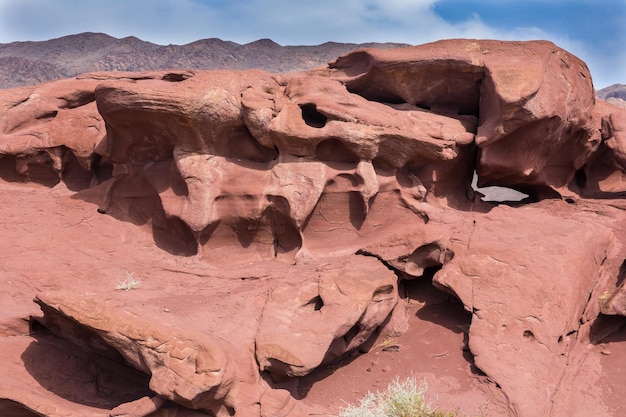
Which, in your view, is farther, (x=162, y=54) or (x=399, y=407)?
(x=162, y=54)

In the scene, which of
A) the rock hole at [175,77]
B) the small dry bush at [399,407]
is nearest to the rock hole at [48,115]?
the rock hole at [175,77]

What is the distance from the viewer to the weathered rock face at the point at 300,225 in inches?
215

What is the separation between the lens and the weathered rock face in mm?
5465

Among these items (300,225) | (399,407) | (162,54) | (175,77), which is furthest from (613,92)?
(399,407)

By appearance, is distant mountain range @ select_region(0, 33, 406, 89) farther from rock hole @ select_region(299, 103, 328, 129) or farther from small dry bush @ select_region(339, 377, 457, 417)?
small dry bush @ select_region(339, 377, 457, 417)

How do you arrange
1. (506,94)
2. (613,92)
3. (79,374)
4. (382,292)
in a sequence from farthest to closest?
(613,92) < (506,94) < (382,292) < (79,374)

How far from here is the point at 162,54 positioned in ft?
135

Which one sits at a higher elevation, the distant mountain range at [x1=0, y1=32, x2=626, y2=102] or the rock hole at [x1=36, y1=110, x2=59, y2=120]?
the distant mountain range at [x1=0, y1=32, x2=626, y2=102]

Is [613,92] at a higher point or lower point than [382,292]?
higher

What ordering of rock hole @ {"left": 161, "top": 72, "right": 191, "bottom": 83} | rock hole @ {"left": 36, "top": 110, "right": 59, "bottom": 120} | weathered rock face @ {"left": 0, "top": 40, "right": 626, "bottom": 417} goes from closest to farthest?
1. weathered rock face @ {"left": 0, "top": 40, "right": 626, "bottom": 417}
2. rock hole @ {"left": 161, "top": 72, "right": 191, "bottom": 83}
3. rock hole @ {"left": 36, "top": 110, "right": 59, "bottom": 120}

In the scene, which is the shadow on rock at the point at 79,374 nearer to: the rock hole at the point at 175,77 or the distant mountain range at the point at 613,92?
the rock hole at the point at 175,77

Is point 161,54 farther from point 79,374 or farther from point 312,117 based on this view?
point 79,374

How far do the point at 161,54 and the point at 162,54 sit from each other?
0.10 meters

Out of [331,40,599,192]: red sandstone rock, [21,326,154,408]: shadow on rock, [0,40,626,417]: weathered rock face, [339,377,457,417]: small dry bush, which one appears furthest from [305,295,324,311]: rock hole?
[331,40,599,192]: red sandstone rock
